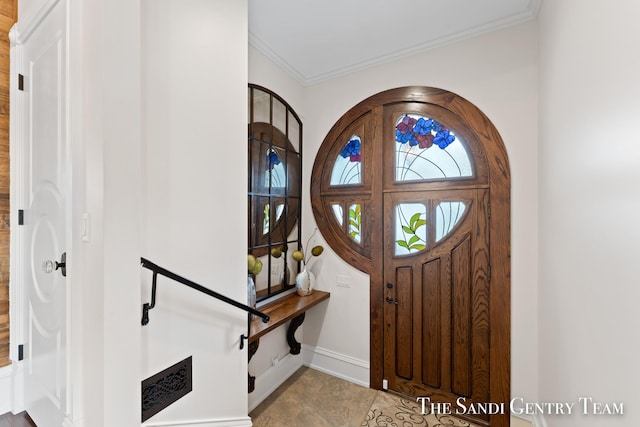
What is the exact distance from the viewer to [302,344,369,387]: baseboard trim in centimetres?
244

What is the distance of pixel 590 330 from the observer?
3.26ft

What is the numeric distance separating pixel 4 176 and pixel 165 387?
1.57 metres

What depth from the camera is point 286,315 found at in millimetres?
2082

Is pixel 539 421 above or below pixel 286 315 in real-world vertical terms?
below

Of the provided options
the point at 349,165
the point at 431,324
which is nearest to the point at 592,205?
the point at 431,324

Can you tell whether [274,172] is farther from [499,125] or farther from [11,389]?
[11,389]

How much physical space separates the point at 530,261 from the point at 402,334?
1.13 metres

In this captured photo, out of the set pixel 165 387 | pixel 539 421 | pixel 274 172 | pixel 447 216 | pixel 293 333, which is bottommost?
pixel 539 421

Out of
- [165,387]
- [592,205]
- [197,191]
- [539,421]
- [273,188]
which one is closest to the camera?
[592,205]

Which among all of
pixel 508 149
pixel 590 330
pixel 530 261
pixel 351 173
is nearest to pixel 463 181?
pixel 508 149

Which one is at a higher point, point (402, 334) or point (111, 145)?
point (111, 145)

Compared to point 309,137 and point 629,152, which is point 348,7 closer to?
point 309,137

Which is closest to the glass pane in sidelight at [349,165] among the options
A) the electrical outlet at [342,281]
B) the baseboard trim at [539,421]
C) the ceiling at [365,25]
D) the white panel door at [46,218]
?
the ceiling at [365,25]

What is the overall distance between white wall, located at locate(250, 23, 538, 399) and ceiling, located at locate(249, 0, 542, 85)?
0.31 feet
